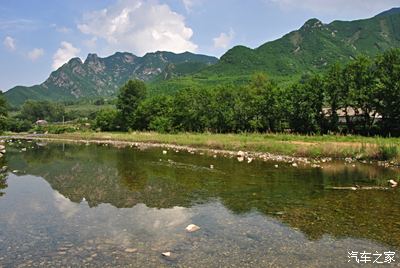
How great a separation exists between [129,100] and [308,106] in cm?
5711

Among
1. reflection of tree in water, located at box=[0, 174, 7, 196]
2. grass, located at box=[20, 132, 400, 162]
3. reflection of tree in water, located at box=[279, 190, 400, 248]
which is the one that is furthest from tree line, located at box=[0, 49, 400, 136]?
reflection of tree in water, located at box=[0, 174, 7, 196]

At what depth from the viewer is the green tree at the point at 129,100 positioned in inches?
3843

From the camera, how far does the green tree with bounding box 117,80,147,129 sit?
97606 millimetres

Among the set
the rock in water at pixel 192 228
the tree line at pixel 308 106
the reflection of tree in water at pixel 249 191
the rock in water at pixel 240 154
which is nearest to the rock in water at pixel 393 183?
the reflection of tree in water at pixel 249 191

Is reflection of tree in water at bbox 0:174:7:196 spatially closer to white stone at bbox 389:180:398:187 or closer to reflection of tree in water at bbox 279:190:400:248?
reflection of tree in water at bbox 279:190:400:248

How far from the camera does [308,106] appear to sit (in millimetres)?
54312

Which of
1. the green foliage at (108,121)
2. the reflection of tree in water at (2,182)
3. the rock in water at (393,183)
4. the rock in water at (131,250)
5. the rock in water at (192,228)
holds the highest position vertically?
the green foliage at (108,121)

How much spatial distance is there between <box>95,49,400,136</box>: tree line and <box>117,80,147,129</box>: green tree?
13329mm

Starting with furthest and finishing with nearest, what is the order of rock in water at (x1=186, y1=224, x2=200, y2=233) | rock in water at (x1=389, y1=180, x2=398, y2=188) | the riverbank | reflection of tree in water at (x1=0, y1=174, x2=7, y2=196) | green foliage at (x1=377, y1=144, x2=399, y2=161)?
1. the riverbank
2. green foliage at (x1=377, y1=144, x2=399, y2=161)
3. reflection of tree in water at (x1=0, y1=174, x2=7, y2=196)
4. rock in water at (x1=389, y1=180, x2=398, y2=188)
5. rock in water at (x1=186, y1=224, x2=200, y2=233)

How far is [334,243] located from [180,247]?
5111 millimetres

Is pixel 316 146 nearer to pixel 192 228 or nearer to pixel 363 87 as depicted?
pixel 363 87

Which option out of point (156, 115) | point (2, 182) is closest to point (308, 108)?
point (156, 115)

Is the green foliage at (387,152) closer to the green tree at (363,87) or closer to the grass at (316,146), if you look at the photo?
the grass at (316,146)

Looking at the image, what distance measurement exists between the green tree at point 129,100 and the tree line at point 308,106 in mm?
13329
